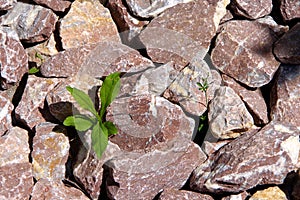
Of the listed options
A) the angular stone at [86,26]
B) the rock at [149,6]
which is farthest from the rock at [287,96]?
the angular stone at [86,26]

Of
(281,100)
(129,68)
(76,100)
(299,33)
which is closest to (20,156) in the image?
(76,100)

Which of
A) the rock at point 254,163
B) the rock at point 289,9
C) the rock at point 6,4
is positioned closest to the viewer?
the rock at point 254,163

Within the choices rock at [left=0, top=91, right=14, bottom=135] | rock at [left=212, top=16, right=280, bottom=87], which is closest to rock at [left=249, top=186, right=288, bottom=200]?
rock at [left=212, top=16, right=280, bottom=87]

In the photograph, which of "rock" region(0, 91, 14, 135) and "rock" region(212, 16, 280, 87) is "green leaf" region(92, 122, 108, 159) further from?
"rock" region(212, 16, 280, 87)

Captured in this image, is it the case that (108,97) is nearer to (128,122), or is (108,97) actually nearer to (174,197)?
(128,122)

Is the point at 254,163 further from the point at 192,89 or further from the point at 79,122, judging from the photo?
the point at 79,122

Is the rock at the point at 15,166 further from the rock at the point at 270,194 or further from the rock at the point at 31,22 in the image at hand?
the rock at the point at 270,194
